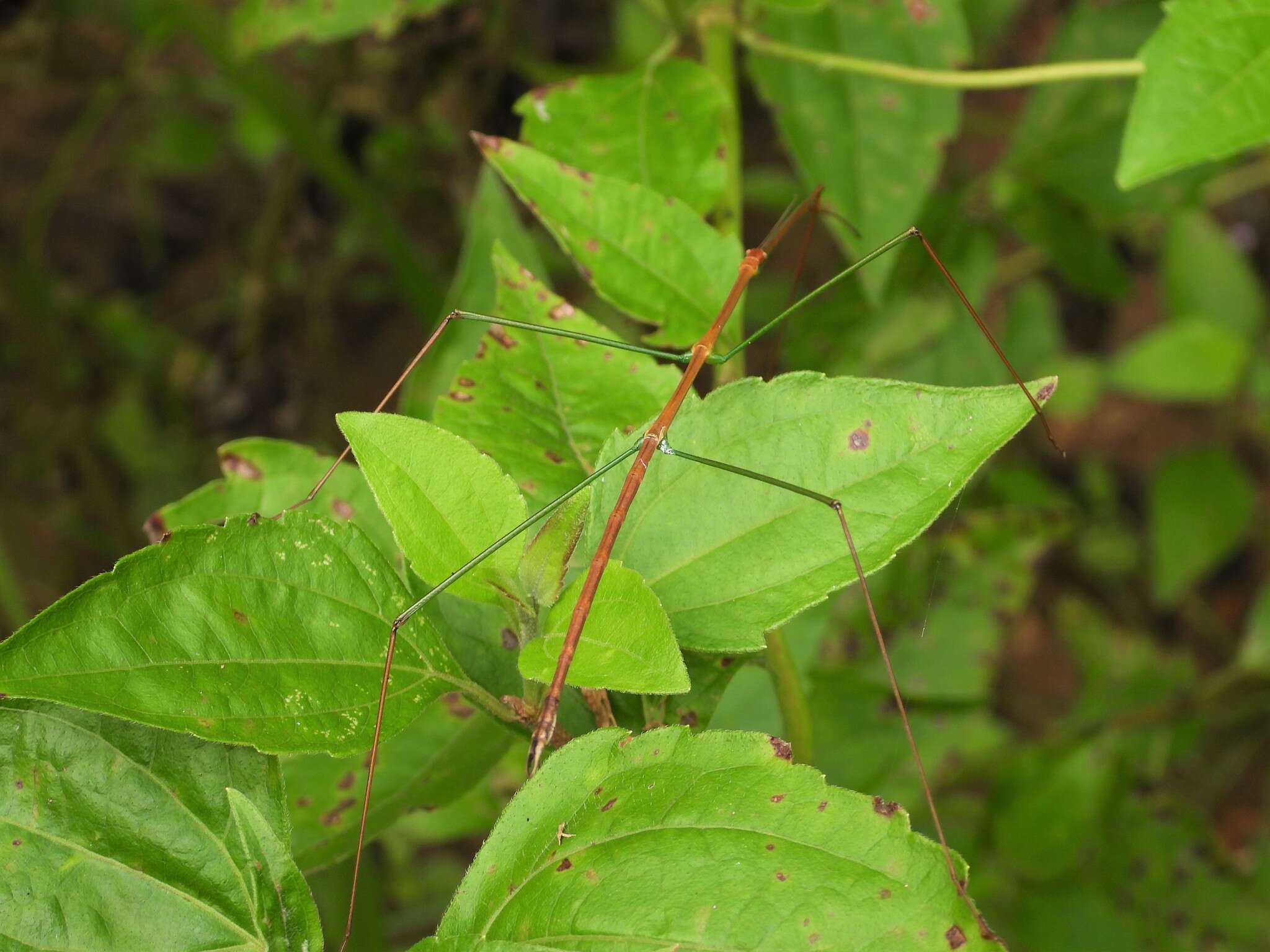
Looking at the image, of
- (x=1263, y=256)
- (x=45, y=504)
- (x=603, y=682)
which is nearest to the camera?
(x=603, y=682)

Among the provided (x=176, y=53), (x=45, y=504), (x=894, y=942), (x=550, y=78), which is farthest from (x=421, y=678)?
(x=176, y=53)

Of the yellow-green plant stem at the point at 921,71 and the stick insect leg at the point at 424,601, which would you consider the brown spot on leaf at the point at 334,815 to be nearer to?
the stick insect leg at the point at 424,601

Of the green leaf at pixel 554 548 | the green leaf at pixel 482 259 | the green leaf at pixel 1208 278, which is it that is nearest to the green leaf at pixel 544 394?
the green leaf at pixel 554 548

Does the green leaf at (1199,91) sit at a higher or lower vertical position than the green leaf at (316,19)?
lower

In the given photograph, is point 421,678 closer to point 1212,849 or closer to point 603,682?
point 603,682

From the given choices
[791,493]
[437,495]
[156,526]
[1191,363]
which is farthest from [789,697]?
[1191,363]

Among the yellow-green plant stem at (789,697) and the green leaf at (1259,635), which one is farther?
the green leaf at (1259,635)
